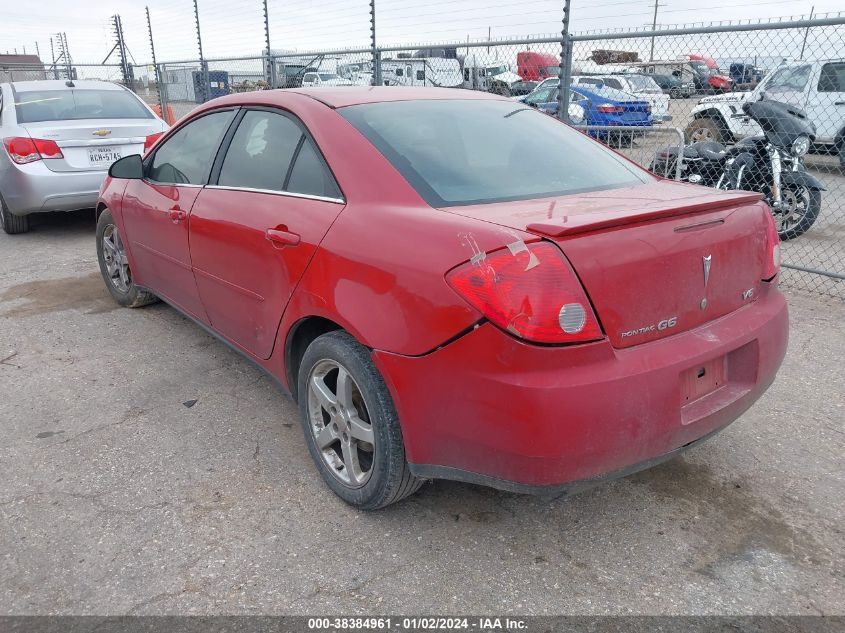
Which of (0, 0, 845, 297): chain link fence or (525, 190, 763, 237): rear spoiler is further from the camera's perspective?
(0, 0, 845, 297): chain link fence

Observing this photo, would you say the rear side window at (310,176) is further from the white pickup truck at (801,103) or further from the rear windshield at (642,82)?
the rear windshield at (642,82)

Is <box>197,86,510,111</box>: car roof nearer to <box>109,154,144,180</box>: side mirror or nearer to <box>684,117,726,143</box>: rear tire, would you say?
<box>109,154,144,180</box>: side mirror

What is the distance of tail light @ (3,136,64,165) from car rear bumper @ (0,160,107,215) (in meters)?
0.07

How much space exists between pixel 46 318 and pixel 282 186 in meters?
2.89

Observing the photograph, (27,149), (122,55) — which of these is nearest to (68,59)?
(122,55)

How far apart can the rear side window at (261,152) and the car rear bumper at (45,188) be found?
4.12m

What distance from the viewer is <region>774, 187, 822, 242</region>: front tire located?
612 cm

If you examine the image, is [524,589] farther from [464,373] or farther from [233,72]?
[233,72]

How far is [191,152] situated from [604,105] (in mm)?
6923

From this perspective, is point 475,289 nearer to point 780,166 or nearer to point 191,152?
point 191,152

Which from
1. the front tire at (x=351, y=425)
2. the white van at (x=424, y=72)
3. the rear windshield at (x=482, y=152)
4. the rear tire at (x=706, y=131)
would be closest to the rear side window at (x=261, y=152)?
the rear windshield at (x=482, y=152)

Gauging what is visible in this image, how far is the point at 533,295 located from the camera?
1853mm

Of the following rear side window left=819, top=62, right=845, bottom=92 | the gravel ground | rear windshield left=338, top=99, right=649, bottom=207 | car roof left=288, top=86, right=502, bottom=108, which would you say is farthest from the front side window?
rear side window left=819, top=62, right=845, bottom=92

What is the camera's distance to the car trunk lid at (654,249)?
1.94m
